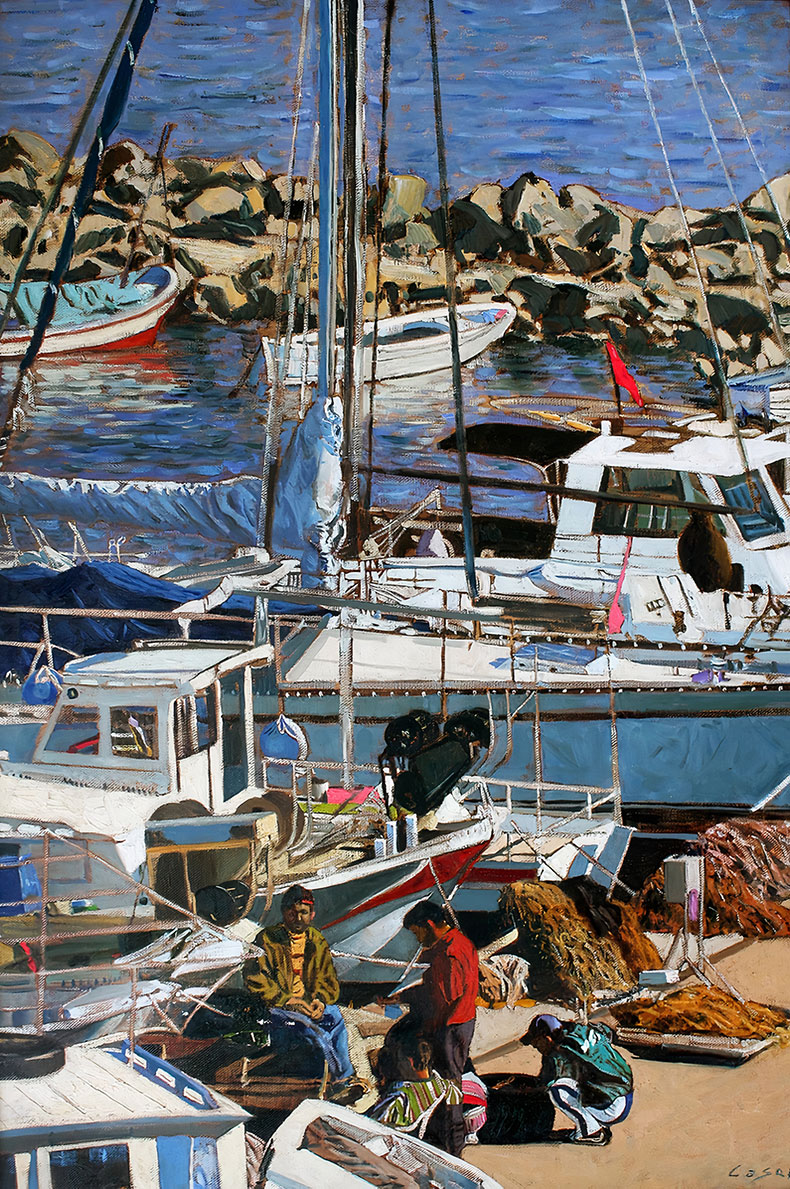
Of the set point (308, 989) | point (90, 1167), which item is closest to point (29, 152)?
point (308, 989)

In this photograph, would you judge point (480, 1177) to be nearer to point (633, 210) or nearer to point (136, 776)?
point (136, 776)

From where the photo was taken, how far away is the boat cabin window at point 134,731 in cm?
187

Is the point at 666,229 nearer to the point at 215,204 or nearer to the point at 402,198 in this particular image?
the point at 402,198

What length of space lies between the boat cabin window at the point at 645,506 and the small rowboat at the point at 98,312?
1.16 meters

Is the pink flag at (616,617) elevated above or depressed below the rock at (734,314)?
below

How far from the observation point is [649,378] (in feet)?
6.48

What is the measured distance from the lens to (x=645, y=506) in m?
1.97

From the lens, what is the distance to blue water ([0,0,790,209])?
1903 mm

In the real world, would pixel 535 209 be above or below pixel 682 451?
above

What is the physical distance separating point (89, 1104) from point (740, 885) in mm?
1600

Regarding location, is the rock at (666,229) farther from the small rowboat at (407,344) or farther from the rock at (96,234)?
the rock at (96,234)

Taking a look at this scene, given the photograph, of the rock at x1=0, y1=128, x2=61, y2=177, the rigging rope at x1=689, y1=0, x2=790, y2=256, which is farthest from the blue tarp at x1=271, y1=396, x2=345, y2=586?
the rigging rope at x1=689, y1=0, x2=790, y2=256

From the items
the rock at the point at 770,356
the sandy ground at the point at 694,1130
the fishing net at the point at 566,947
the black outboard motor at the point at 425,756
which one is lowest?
the sandy ground at the point at 694,1130
